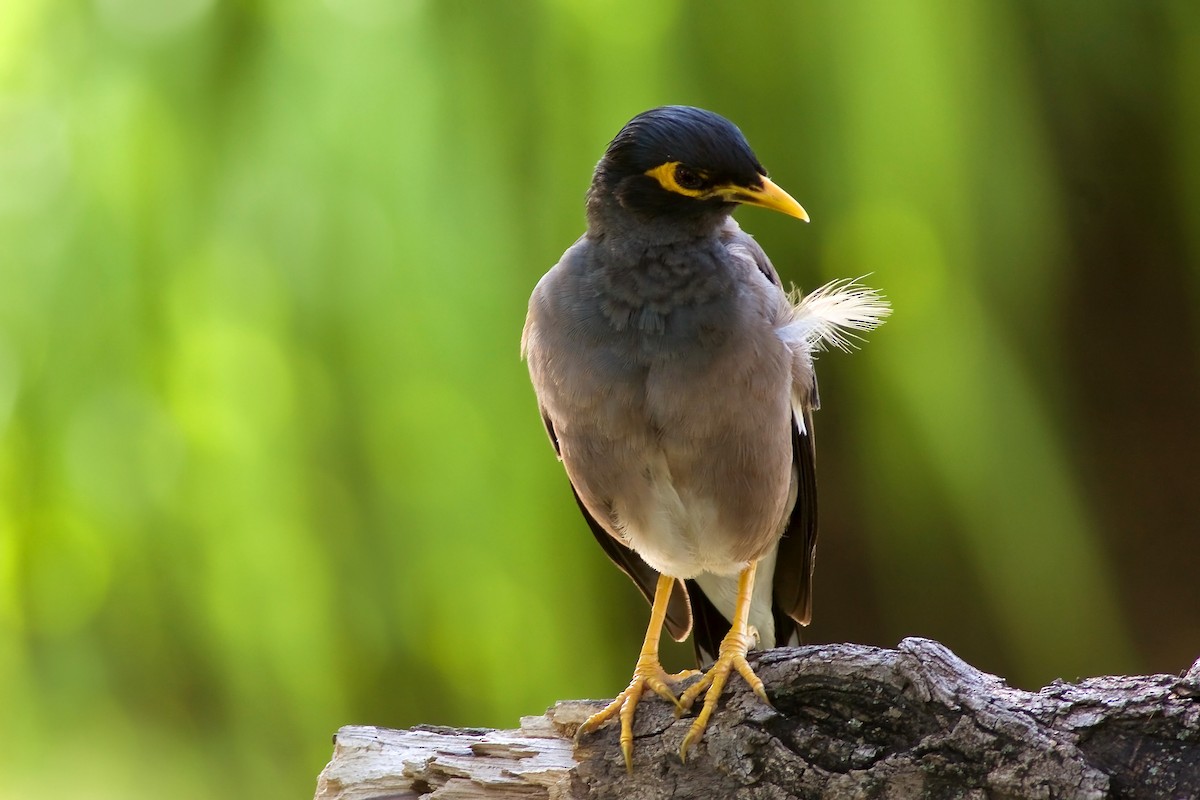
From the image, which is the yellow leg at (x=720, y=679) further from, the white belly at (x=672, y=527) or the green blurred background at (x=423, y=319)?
the green blurred background at (x=423, y=319)

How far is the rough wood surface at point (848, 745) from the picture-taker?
1309mm

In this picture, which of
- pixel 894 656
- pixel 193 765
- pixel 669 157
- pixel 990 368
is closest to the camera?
pixel 894 656

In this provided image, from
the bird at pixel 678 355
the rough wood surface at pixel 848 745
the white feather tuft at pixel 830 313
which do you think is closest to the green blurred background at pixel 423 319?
the white feather tuft at pixel 830 313

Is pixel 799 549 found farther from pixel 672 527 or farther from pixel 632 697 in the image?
pixel 632 697

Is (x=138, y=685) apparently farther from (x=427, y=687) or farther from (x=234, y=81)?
(x=234, y=81)

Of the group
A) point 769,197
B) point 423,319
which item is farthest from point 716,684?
point 423,319

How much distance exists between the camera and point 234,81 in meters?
2.54

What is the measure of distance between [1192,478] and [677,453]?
1.79m

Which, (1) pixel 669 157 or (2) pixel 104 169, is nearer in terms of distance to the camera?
(1) pixel 669 157

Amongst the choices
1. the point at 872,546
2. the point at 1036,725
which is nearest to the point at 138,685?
the point at 872,546

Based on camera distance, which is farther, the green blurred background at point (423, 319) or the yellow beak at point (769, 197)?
the green blurred background at point (423, 319)

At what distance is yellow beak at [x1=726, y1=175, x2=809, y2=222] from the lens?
1.68 metres

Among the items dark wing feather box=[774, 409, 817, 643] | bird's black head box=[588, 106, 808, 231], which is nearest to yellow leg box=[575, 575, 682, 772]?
dark wing feather box=[774, 409, 817, 643]

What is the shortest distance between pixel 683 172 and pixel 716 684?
81cm
